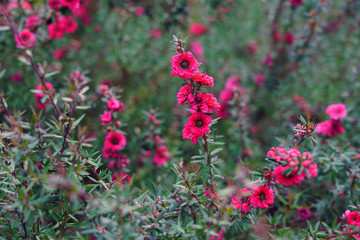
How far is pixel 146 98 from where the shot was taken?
356cm

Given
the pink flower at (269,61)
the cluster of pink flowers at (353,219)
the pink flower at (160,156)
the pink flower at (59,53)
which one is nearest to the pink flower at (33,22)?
the pink flower at (59,53)

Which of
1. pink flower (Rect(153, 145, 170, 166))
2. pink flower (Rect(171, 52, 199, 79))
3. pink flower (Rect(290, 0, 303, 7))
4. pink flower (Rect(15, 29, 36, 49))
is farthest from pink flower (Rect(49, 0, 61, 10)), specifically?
pink flower (Rect(290, 0, 303, 7))

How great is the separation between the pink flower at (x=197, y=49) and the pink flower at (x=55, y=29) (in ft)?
5.92

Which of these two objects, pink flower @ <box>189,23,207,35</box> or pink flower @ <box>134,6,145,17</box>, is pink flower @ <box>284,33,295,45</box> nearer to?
pink flower @ <box>189,23,207,35</box>

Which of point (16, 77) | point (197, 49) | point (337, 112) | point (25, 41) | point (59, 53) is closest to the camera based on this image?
point (25, 41)

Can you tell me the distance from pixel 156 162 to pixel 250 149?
3.55ft

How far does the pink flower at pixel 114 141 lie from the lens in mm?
2144

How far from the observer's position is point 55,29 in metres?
2.95

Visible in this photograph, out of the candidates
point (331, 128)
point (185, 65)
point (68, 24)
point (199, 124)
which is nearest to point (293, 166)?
point (199, 124)

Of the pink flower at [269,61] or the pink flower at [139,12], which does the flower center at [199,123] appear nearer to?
the pink flower at [269,61]

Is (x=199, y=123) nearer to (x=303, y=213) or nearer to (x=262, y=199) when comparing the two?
(x=262, y=199)

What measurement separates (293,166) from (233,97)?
1572 mm

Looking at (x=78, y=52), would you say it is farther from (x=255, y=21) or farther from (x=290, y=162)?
(x=290, y=162)

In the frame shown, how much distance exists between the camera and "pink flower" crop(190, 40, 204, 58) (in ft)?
13.2
